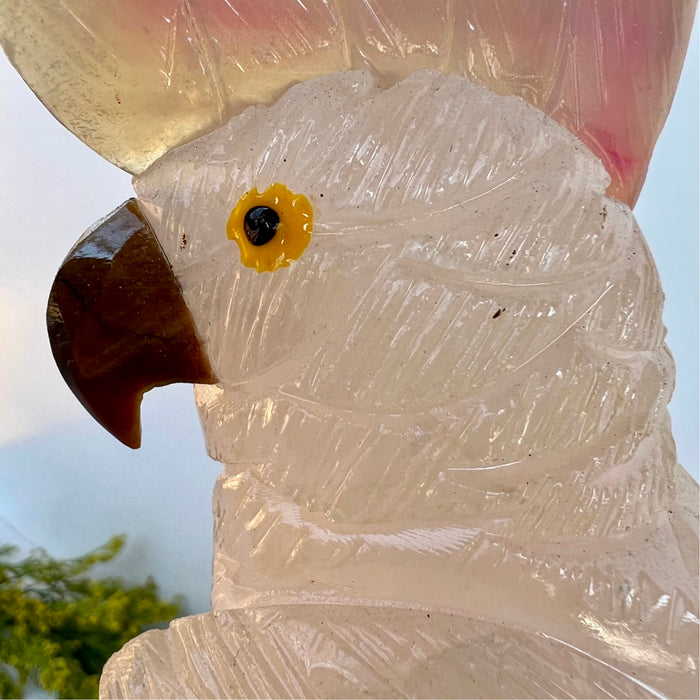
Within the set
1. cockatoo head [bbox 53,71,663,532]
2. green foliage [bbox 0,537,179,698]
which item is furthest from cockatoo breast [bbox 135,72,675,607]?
green foliage [bbox 0,537,179,698]

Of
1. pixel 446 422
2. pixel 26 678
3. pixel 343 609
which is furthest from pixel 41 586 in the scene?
pixel 446 422

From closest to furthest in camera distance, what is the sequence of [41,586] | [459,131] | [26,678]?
[459,131]
[26,678]
[41,586]

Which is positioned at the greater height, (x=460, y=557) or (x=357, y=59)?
(x=357, y=59)

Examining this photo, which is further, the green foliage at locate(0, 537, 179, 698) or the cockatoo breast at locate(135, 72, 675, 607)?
the green foliage at locate(0, 537, 179, 698)

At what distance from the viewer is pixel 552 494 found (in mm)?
539

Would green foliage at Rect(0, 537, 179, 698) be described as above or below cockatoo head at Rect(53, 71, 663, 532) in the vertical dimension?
below

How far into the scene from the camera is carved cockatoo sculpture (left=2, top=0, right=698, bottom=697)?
0.51m

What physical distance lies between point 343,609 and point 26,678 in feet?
3.11

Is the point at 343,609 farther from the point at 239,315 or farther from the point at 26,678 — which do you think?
the point at 26,678

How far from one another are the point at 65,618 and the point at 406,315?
111 cm

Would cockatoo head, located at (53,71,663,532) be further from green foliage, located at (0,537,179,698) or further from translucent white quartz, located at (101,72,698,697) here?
green foliage, located at (0,537,179,698)

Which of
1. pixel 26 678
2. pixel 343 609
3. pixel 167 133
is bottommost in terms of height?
pixel 26 678

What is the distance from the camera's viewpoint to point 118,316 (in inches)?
20.8

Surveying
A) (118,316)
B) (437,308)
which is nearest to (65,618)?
(118,316)
